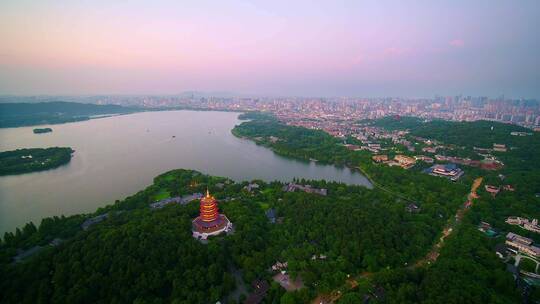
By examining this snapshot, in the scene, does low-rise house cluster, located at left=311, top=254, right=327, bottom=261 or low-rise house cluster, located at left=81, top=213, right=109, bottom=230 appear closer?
low-rise house cluster, located at left=311, top=254, right=327, bottom=261

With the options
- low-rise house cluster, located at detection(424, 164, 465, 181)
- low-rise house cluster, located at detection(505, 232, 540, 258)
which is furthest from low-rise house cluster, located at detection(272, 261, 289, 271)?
low-rise house cluster, located at detection(424, 164, 465, 181)

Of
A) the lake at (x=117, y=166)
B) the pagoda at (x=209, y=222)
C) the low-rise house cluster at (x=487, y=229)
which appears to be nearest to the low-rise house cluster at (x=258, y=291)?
the pagoda at (x=209, y=222)

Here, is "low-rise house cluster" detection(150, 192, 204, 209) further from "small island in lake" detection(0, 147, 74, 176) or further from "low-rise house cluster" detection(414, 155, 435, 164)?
"low-rise house cluster" detection(414, 155, 435, 164)

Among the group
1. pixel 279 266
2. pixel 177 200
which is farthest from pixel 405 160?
pixel 177 200

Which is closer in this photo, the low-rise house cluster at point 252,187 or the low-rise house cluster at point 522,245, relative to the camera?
the low-rise house cluster at point 522,245

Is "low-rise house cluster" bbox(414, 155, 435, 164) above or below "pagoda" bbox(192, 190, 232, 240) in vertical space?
below

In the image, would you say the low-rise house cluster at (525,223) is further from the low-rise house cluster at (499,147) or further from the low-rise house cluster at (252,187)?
the low-rise house cluster at (499,147)

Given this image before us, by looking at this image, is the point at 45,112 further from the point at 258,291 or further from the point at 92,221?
the point at 258,291
